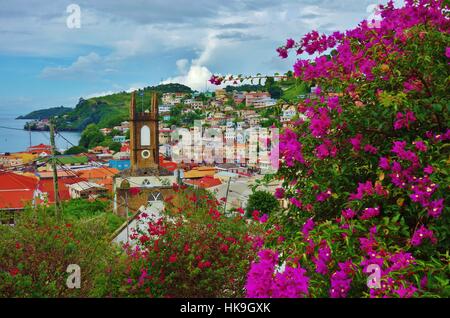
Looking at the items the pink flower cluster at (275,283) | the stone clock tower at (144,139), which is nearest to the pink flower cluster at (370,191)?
the pink flower cluster at (275,283)

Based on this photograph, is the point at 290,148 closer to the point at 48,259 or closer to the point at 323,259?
the point at 323,259

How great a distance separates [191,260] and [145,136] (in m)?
34.9

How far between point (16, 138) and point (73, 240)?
10242 centimetres

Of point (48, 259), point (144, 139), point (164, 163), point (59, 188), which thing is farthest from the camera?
point (164, 163)

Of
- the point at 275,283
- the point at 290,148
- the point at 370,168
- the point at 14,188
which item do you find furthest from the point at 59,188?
the point at 275,283

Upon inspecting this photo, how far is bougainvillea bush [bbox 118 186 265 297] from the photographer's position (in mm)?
4957

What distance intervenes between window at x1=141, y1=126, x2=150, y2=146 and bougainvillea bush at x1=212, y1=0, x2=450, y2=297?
1420 inches

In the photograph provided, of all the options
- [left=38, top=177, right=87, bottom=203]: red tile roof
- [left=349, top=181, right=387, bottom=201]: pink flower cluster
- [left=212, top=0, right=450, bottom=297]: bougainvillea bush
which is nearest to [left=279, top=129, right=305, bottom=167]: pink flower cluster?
[left=212, top=0, right=450, bottom=297]: bougainvillea bush

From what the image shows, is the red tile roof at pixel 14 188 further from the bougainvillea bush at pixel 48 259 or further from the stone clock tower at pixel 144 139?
the bougainvillea bush at pixel 48 259

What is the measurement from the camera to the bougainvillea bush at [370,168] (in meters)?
2.13

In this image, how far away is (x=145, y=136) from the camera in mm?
39312

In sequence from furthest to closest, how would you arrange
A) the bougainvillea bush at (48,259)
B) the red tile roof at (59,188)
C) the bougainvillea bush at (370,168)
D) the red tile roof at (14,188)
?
the red tile roof at (59,188) < the red tile roof at (14,188) < the bougainvillea bush at (48,259) < the bougainvillea bush at (370,168)

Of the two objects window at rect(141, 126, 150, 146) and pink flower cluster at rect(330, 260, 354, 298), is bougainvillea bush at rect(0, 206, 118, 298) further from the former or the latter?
window at rect(141, 126, 150, 146)
